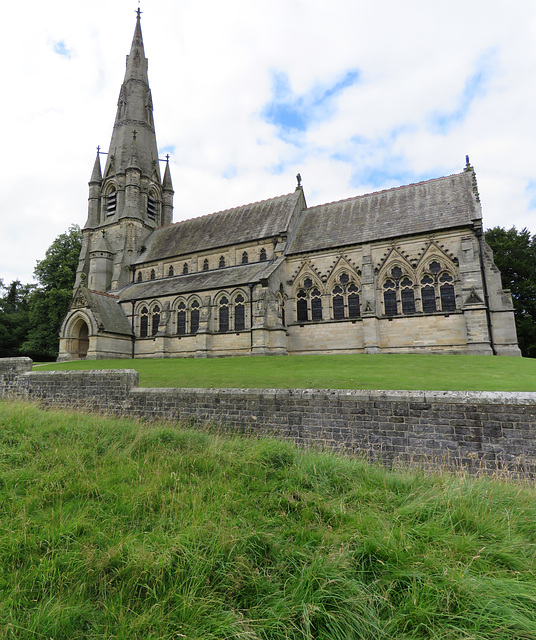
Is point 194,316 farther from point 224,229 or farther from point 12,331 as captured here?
point 12,331

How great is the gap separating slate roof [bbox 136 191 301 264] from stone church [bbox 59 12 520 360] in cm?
16

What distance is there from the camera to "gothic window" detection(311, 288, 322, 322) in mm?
25169

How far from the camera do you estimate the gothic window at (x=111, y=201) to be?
123ft

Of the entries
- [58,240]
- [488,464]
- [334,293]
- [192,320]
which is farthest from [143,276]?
[488,464]

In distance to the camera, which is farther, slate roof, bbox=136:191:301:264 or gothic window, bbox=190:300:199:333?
slate roof, bbox=136:191:301:264

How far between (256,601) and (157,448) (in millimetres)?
4044

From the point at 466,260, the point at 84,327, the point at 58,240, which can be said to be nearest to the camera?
the point at 466,260

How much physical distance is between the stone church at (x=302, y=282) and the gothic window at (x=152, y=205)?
2.85 meters

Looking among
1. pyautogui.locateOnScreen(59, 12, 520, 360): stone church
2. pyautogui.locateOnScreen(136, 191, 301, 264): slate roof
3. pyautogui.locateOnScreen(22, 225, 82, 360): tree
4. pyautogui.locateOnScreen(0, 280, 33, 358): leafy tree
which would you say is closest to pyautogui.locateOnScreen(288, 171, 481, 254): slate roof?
pyautogui.locateOnScreen(59, 12, 520, 360): stone church

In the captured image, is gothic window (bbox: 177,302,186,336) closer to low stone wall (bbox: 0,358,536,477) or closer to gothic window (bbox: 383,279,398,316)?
gothic window (bbox: 383,279,398,316)

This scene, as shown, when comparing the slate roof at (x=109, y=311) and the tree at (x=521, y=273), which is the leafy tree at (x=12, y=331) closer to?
the slate roof at (x=109, y=311)

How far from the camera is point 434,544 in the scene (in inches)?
136

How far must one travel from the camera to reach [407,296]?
2305 cm

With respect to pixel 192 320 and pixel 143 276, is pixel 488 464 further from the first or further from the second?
pixel 143 276
